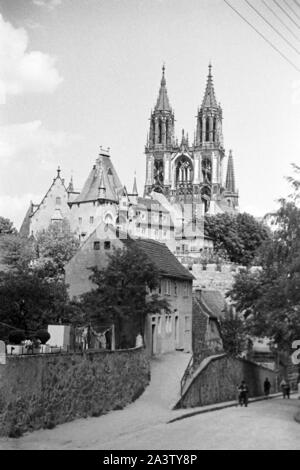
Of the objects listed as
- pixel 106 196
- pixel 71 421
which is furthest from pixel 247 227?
pixel 71 421

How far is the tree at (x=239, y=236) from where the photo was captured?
415 feet

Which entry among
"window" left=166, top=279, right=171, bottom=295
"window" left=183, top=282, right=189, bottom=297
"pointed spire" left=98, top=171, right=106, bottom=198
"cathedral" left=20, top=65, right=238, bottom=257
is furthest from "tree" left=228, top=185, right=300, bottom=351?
"pointed spire" left=98, top=171, right=106, bottom=198

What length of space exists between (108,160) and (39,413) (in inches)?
4068

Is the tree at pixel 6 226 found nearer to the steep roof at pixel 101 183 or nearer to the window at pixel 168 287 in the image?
the steep roof at pixel 101 183

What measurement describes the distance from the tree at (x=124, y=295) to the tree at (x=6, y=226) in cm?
6687

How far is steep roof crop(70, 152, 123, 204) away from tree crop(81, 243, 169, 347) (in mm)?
77982

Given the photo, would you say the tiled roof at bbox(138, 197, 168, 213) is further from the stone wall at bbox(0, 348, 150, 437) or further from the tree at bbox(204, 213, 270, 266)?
the stone wall at bbox(0, 348, 150, 437)

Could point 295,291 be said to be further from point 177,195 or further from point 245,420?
point 177,195

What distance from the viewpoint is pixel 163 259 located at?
53812mm

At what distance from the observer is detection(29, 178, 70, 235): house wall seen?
12288cm

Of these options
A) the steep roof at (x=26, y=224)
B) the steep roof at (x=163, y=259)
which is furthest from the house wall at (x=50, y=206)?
the steep roof at (x=163, y=259)

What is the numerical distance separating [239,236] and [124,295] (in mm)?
88247

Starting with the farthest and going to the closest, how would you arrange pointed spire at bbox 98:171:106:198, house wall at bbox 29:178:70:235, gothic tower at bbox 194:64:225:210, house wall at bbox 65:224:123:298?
gothic tower at bbox 194:64:225:210, house wall at bbox 29:178:70:235, pointed spire at bbox 98:171:106:198, house wall at bbox 65:224:123:298

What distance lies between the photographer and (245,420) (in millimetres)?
30469
